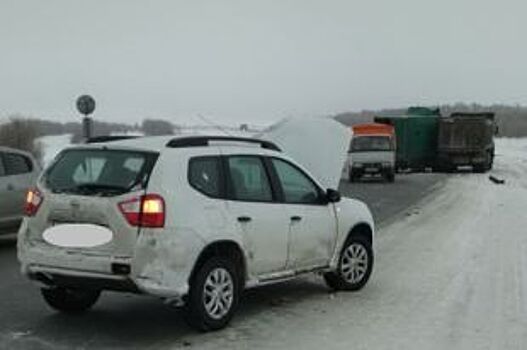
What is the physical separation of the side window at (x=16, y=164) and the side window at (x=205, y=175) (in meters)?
7.01

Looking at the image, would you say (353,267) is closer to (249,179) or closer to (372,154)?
(249,179)

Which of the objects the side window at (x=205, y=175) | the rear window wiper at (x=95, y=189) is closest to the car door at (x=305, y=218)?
the side window at (x=205, y=175)

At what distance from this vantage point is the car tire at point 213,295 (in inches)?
324

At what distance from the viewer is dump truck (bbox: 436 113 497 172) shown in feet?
163

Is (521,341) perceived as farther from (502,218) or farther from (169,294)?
(502,218)

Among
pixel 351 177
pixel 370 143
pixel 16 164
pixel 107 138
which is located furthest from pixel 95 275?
pixel 370 143

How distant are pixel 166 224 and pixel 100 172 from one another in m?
0.81

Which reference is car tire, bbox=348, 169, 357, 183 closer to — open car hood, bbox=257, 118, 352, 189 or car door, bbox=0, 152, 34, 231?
open car hood, bbox=257, 118, 352, 189

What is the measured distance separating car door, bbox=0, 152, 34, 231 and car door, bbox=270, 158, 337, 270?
623 cm

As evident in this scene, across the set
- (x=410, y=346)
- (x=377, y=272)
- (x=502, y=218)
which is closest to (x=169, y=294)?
(x=410, y=346)

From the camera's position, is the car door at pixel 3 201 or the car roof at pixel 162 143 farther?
the car door at pixel 3 201

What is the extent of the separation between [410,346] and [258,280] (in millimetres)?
1785

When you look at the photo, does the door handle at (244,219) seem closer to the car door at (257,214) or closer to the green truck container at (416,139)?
the car door at (257,214)

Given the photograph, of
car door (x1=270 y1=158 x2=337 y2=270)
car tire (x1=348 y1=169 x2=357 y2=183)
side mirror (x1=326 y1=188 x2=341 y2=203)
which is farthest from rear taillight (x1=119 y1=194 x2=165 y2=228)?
car tire (x1=348 y1=169 x2=357 y2=183)
